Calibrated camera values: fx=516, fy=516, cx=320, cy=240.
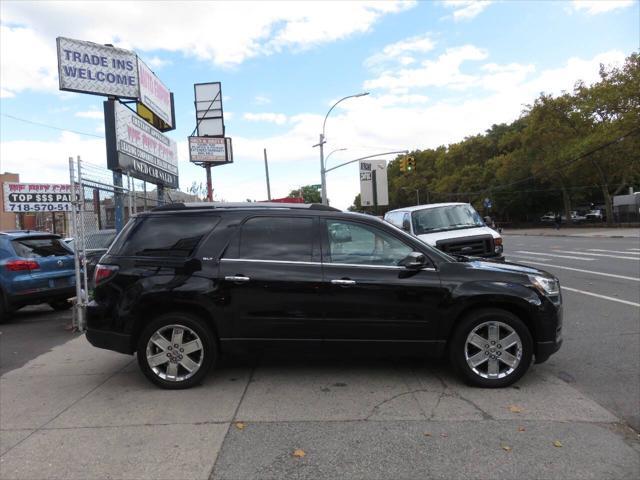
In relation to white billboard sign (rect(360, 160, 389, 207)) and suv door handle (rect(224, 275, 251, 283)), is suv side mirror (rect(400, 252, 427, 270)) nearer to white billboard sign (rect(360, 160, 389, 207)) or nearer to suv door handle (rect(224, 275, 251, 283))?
suv door handle (rect(224, 275, 251, 283))

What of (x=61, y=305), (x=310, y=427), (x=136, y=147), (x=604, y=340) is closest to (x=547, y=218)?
(x=136, y=147)

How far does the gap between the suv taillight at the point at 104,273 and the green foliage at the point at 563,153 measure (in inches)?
1552

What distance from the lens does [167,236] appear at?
5.18 meters

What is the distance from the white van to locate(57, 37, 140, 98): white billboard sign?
20.6 ft

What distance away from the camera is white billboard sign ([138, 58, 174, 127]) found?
11.4m

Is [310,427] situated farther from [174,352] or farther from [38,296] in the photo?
[38,296]

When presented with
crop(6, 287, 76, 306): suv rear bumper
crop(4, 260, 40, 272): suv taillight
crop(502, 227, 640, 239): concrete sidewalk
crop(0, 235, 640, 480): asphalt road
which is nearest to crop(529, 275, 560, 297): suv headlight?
crop(0, 235, 640, 480): asphalt road

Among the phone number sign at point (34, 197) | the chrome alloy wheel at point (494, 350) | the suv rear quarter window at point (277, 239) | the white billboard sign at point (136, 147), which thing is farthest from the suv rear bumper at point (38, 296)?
the phone number sign at point (34, 197)

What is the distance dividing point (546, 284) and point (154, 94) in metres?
10.8

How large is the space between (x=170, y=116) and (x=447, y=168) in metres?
69.7

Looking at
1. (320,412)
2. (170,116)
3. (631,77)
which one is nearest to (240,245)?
(320,412)

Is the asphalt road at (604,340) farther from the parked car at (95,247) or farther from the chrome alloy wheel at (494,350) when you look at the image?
the parked car at (95,247)

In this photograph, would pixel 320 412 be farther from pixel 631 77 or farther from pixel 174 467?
pixel 631 77

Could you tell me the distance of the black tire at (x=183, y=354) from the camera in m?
4.95
